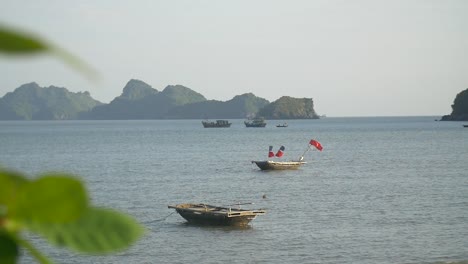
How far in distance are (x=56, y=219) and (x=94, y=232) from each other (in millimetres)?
28

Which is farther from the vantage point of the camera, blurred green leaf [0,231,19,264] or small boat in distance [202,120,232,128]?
small boat in distance [202,120,232,128]

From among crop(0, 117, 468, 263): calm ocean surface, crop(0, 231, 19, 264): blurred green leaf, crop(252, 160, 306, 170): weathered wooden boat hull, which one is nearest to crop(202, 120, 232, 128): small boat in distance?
crop(0, 117, 468, 263): calm ocean surface

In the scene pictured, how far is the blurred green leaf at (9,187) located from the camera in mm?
410

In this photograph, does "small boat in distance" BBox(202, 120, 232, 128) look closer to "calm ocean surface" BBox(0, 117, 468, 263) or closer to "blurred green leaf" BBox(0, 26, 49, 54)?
"calm ocean surface" BBox(0, 117, 468, 263)

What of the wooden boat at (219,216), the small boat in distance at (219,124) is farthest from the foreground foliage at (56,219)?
the small boat in distance at (219,124)

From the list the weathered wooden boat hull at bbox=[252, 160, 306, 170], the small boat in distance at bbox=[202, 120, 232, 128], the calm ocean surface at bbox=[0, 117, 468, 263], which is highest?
the small boat in distance at bbox=[202, 120, 232, 128]

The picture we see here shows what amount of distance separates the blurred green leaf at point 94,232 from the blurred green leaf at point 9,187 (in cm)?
2

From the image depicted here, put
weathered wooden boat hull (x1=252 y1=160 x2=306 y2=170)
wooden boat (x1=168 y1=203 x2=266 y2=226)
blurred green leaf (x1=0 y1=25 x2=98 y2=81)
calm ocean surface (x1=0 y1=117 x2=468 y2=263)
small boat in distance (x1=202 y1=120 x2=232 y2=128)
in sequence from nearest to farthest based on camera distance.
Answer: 1. blurred green leaf (x1=0 y1=25 x2=98 y2=81)
2. calm ocean surface (x1=0 y1=117 x2=468 y2=263)
3. wooden boat (x1=168 y1=203 x2=266 y2=226)
4. weathered wooden boat hull (x1=252 y1=160 x2=306 y2=170)
5. small boat in distance (x1=202 y1=120 x2=232 y2=128)

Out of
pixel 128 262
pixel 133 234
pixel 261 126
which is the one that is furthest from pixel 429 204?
pixel 261 126

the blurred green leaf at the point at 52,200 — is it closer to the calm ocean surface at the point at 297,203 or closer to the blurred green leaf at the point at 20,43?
the blurred green leaf at the point at 20,43

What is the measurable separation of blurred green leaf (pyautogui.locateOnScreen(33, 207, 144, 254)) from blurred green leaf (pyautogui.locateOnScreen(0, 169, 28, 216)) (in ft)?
0.07

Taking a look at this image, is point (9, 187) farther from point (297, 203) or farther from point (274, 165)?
point (274, 165)

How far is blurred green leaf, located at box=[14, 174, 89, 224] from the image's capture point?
0.39 m

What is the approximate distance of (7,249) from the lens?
444mm
